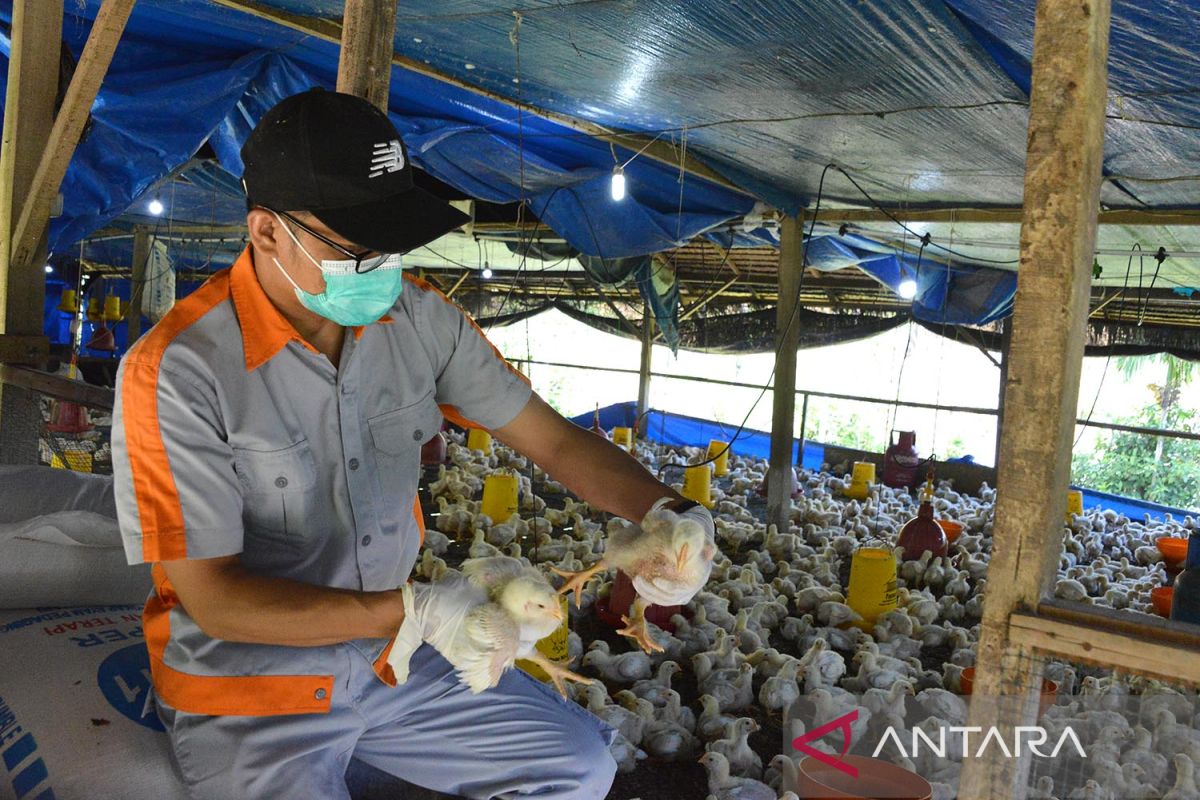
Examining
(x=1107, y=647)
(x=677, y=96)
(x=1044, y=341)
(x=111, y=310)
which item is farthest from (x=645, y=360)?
(x=1107, y=647)

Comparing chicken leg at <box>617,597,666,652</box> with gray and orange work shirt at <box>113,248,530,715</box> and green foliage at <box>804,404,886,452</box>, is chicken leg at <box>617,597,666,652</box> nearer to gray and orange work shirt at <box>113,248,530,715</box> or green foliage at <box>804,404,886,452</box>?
gray and orange work shirt at <box>113,248,530,715</box>

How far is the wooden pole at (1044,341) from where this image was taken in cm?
118

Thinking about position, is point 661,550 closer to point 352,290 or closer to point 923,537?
point 352,290

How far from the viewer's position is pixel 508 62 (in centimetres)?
360

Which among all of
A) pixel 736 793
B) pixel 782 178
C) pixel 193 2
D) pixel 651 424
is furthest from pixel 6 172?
pixel 651 424

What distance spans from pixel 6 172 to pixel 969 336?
874cm

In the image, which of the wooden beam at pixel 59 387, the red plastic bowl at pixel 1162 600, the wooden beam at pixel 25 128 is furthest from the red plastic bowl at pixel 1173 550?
the wooden beam at pixel 25 128

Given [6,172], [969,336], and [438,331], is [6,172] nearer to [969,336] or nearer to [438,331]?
[438,331]

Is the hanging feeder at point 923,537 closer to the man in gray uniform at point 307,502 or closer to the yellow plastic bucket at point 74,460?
the man in gray uniform at point 307,502

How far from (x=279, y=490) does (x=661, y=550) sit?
75 cm

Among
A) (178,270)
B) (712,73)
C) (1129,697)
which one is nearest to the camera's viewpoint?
Answer: (712,73)

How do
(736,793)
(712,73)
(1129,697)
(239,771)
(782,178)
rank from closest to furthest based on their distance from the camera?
(239,771), (736,793), (712,73), (1129,697), (782,178)

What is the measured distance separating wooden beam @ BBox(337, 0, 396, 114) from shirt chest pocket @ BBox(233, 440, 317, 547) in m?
1.11

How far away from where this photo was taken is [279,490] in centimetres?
161
